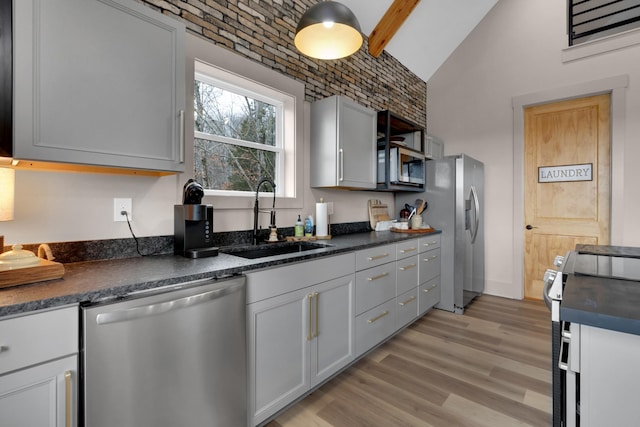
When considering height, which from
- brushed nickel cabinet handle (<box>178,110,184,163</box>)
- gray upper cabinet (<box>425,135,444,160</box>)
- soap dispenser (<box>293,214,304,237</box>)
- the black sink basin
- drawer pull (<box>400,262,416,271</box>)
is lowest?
drawer pull (<box>400,262,416,271</box>)

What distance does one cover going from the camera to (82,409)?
1009mm

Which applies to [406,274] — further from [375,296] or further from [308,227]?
[308,227]

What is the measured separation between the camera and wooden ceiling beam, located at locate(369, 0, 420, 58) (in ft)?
10.7

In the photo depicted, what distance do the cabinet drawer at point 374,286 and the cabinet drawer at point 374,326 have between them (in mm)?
57

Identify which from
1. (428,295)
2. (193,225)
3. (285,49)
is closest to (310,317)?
(193,225)

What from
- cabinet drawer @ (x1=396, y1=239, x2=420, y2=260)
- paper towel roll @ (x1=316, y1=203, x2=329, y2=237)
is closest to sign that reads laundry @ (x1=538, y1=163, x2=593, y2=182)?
cabinet drawer @ (x1=396, y1=239, x2=420, y2=260)

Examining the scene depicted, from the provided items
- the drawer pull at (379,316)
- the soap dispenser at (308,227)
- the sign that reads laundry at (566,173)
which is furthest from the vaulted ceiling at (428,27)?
the drawer pull at (379,316)

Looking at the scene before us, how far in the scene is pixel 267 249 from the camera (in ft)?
7.32

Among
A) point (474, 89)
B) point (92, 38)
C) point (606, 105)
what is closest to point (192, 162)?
point (92, 38)

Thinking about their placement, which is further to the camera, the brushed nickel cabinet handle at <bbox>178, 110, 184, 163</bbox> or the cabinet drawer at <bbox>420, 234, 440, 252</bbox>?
the cabinet drawer at <bbox>420, 234, 440, 252</bbox>

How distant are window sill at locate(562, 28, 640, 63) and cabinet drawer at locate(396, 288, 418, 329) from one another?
324 centimetres

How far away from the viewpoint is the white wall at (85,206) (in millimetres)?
1368

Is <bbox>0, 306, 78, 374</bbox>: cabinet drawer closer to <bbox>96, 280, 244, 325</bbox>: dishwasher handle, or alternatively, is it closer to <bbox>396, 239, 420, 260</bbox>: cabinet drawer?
<bbox>96, 280, 244, 325</bbox>: dishwasher handle

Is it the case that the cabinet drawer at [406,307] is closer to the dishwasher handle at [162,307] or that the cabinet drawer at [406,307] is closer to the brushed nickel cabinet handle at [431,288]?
the brushed nickel cabinet handle at [431,288]
